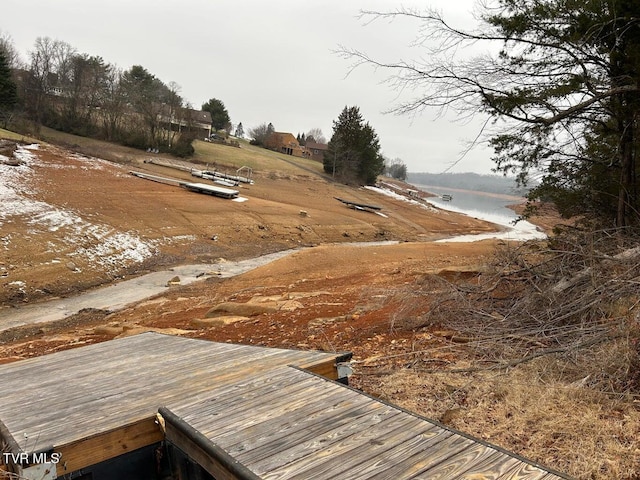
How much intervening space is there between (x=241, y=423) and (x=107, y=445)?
1004mm

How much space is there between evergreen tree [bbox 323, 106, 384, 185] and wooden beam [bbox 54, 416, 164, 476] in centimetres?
5295

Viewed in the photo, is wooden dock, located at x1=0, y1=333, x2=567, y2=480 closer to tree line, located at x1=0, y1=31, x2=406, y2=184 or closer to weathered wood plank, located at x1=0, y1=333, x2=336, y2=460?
weathered wood plank, located at x1=0, y1=333, x2=336, y2=460

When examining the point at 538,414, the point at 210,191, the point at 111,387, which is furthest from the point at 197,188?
the point at 538,414

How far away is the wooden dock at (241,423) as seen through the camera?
236cm

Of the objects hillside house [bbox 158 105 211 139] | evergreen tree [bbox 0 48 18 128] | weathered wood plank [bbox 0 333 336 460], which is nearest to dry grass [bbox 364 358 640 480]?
weathered wood plank [bbox 0 333 336 460]

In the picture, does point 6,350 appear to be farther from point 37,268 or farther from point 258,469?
point 258,469

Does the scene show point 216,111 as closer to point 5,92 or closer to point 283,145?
point 283,145

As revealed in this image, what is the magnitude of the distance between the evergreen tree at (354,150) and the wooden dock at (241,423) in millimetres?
51961

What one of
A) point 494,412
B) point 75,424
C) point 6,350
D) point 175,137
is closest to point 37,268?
point 6,350

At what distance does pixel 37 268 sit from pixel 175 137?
39766 millimetres

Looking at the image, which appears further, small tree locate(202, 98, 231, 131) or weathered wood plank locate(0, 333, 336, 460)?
small tree locate(202, 98, 231, 131)

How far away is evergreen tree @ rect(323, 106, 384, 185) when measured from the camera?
5591 cm

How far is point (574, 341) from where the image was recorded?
502 cm

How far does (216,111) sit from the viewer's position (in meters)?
82.9
